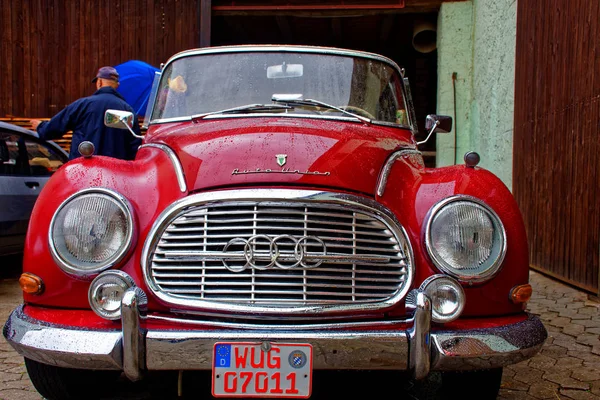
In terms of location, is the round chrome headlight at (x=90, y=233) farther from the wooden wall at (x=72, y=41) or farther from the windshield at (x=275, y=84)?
the wooden wall at (x=72, y=41)

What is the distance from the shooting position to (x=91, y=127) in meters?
5.09

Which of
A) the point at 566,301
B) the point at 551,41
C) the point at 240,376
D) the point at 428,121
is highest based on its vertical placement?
the point at 551,41

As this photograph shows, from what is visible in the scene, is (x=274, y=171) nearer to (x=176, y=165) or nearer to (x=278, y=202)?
(x=278, y=202)

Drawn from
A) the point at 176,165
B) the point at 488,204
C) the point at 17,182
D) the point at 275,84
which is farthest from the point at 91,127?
the point at 488,204

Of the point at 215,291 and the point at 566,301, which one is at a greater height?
the point at 215,291

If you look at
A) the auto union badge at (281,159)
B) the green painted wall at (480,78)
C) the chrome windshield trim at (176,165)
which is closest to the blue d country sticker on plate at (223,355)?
the chrome windshield trim at (176,165)

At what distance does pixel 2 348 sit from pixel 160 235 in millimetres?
2142

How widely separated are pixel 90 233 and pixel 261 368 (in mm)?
846

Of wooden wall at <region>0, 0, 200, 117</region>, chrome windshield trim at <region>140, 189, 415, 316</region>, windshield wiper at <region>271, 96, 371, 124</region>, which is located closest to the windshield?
windshield wiper at <region>271, 96, 371, 124</region>

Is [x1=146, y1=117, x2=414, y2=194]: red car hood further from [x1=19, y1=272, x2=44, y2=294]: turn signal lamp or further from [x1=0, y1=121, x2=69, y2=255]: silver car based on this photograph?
[x1=0, y1=121, x2=69, y2=255]: silver car

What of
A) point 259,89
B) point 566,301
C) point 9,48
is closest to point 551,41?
point 566,301

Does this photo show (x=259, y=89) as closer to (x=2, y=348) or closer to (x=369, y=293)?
(x=369, y=293)

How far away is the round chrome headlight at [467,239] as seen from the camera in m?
2.42

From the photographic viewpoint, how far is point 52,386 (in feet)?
8.75
